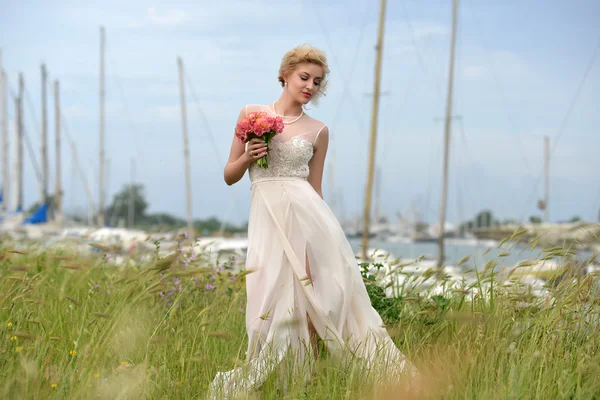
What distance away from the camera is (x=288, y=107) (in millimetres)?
4734

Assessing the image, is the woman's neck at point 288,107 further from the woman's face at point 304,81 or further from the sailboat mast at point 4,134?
the sailboat mast at point 4,134

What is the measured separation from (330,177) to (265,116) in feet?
137

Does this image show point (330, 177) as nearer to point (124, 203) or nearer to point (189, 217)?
point (189, 217)

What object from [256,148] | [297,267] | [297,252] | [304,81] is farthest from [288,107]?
[297,267]

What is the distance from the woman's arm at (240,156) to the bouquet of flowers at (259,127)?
47 mm

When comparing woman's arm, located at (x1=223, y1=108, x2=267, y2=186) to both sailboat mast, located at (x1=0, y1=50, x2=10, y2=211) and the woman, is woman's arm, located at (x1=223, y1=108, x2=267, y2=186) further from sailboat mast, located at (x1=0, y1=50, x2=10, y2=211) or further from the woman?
sailboat mast, located at (x1=0, y1=50, x2=10, y2=211)

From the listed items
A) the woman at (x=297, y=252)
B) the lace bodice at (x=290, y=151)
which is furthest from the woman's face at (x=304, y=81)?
the lace bodice at (x=290, y=151)

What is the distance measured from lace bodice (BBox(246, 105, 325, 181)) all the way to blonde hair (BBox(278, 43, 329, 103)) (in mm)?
223

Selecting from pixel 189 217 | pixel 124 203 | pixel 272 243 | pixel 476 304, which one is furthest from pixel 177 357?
pixel 124 203

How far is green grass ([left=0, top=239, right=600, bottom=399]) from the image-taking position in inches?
117

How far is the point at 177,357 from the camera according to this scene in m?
4.52

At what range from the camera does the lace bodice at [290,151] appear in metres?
4.59

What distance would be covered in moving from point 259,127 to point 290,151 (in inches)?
13.1

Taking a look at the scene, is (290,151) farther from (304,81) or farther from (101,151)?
(101,151)
